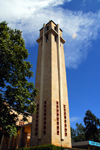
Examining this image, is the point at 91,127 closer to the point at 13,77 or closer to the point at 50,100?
the point at 50,100

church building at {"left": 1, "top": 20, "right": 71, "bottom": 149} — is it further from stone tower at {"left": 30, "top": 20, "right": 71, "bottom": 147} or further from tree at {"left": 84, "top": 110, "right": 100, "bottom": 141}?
tree at {"left": 84, "top": 110, "right": 100, "bottom": 141}

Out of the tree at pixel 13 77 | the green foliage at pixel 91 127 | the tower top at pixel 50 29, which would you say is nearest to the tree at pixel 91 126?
the green foliage at pixel 91 127

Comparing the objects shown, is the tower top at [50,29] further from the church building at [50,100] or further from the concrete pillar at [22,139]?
the concrete pillar at [22,139]

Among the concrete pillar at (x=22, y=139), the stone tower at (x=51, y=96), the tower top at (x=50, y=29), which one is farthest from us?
the tower top at (x=50, y=29)

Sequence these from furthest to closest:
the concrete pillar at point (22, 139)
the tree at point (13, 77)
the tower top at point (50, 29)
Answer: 1. the tower top at point (50, 29)
2. the concrete pillar at point (22, 139)
3. the tree at point (13, 77)

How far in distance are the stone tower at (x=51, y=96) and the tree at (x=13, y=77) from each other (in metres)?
7.89

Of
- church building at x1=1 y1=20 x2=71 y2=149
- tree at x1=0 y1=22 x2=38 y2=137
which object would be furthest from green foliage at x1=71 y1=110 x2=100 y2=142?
tree at x1=0 y1=22 x2=38 y2=137

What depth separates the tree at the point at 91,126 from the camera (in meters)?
42.9

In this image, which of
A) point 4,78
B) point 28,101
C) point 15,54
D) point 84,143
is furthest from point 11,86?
point 84,143

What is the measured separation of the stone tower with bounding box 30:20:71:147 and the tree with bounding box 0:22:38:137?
789 cm

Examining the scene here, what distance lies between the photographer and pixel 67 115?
25781 millimetres

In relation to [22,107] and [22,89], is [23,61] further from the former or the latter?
[22,107]

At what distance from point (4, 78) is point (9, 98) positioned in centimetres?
221

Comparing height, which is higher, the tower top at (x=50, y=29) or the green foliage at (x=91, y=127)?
the tower top at (x=50, y=29)
